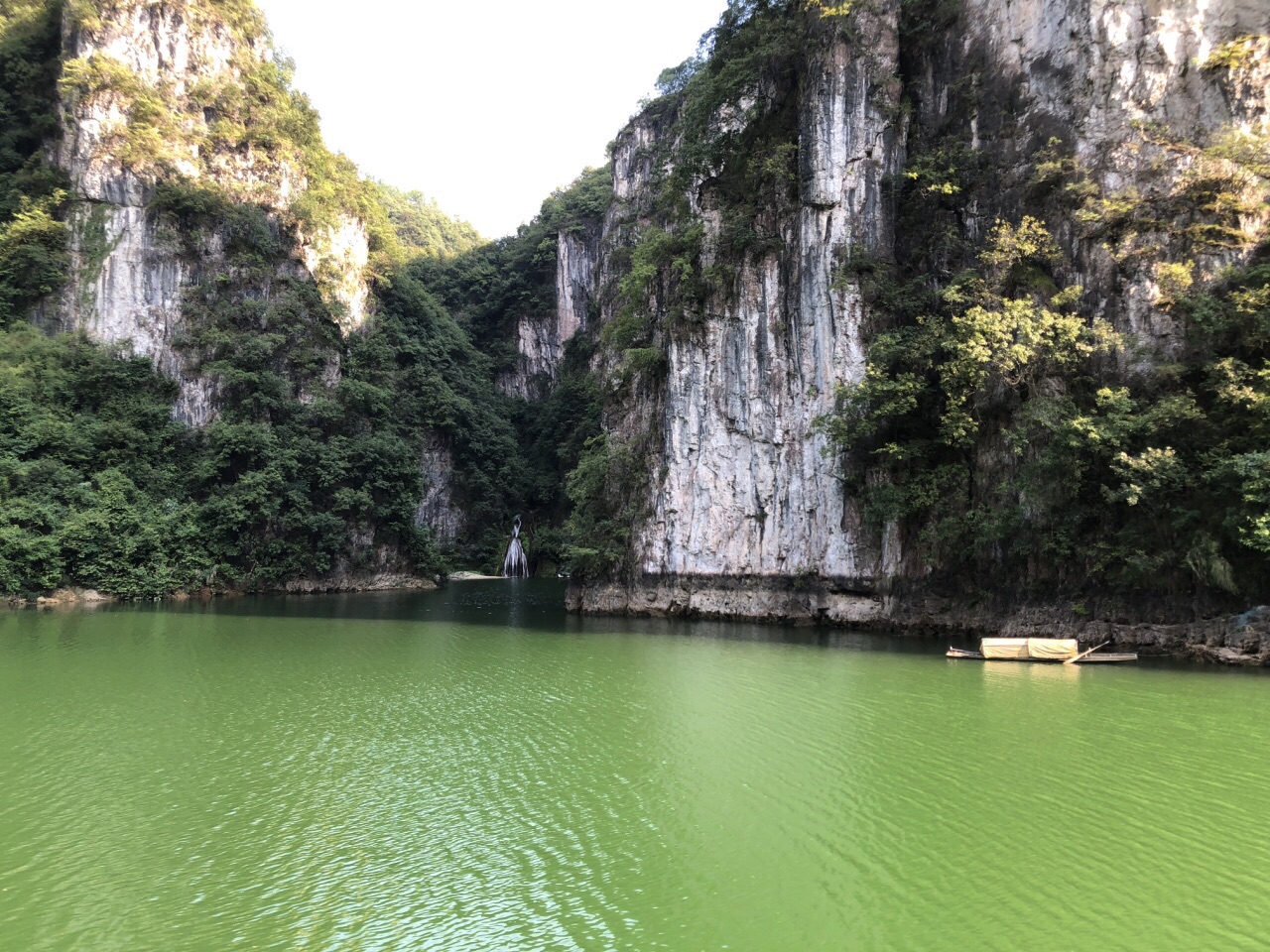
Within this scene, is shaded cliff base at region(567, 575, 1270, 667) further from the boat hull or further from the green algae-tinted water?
the green algae-tinted water

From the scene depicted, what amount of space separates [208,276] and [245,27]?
15.1m

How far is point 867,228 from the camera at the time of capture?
23.4 meters

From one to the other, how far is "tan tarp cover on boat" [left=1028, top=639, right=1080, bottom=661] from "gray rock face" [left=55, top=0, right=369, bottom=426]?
A: 34.4m

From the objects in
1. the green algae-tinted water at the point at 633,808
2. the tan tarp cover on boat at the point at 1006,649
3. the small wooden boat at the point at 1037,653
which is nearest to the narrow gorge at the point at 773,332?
the small wooden boat at the point at 1037,653

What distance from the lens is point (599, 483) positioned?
29016mm

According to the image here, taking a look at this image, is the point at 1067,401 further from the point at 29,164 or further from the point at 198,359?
the point at 29,164

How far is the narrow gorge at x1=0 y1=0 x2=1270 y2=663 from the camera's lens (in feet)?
57.4

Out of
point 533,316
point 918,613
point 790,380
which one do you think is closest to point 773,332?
point 790,380

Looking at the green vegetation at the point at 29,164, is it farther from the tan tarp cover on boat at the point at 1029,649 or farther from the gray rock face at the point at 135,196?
the tan tarp cover on boat at the point at 1029,649

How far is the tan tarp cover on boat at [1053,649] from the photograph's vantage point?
15.9 m

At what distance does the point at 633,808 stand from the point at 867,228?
66.9ft

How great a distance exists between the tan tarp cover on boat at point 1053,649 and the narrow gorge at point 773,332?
214cm

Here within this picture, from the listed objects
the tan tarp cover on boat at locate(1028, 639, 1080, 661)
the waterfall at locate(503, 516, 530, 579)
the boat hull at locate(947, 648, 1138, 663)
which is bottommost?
the boat hull at locate(947, 648, 1138, 663)

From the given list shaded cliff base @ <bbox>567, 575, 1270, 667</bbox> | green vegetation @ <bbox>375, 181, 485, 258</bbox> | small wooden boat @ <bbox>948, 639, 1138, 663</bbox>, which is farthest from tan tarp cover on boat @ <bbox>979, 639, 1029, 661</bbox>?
green vegetation @ <bbox>375, 181, 485, 258</bbox>
